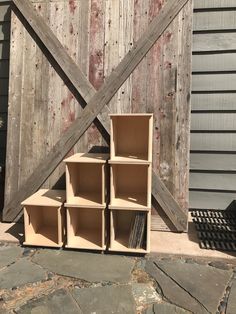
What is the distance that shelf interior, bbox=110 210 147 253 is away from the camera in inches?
113

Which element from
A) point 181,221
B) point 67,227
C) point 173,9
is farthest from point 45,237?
point 173,9

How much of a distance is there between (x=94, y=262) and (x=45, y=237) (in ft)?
2.24

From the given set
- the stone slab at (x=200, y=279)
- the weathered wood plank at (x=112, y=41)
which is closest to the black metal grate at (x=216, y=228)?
the stone slab at (x=200, y=279)

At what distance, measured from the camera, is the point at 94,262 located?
2689 millimetres

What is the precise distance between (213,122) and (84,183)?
1777 millimetres

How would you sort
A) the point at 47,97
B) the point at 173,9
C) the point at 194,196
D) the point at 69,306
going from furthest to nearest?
the point at 194,196, the point at 47,97, the point at 173,9, the point at 69,306

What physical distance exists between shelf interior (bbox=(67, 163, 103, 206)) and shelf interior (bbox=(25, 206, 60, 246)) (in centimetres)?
28

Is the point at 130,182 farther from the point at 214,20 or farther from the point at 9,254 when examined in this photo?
the point at 214,20

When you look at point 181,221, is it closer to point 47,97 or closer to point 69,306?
point 69,306

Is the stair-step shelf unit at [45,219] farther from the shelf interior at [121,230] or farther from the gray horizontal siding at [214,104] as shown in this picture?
the gray horizontal siding at [214,104]

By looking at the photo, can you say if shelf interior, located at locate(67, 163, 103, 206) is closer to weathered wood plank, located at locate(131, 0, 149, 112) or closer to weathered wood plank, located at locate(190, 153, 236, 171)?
weathered wood plank, located at locate(131, 0, 149, 112)

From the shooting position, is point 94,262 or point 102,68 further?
point 102,68

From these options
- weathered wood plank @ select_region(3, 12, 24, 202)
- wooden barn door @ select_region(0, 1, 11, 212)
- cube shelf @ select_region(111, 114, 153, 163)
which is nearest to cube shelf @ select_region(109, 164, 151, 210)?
cube shelf @ select_region(111, 114, 153, 163)

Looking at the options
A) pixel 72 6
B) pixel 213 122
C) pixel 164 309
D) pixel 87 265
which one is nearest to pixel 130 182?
pixel 87 265
